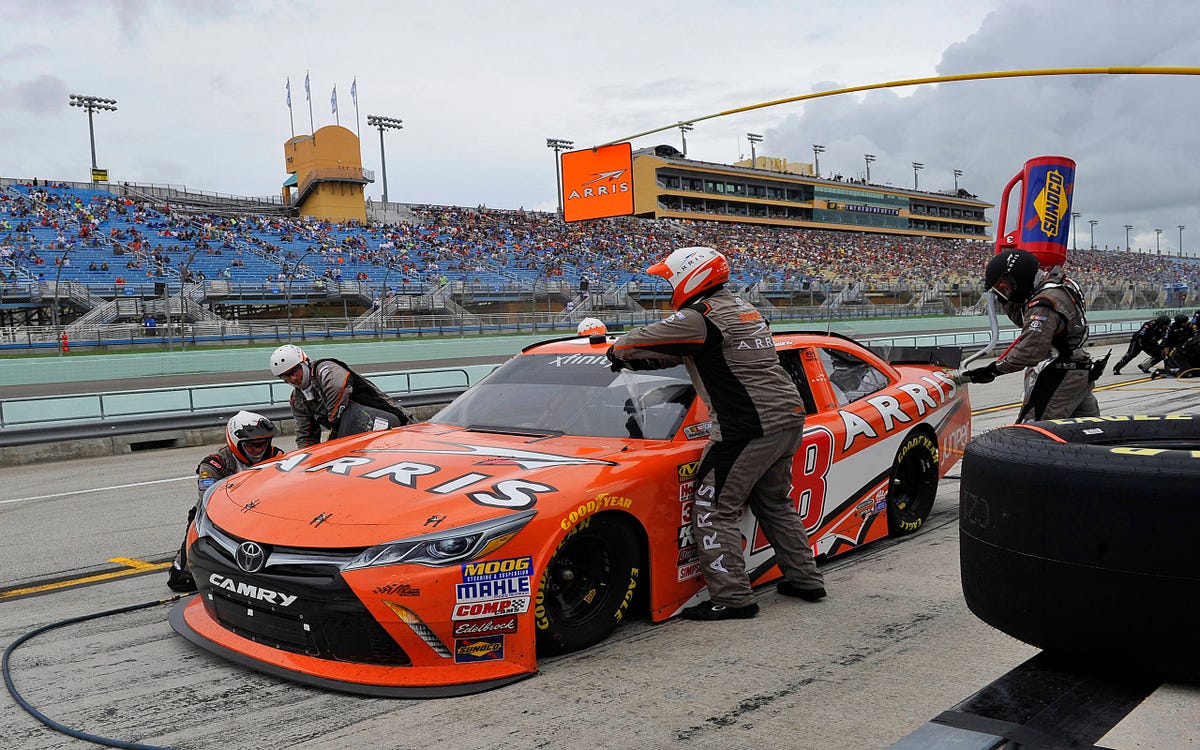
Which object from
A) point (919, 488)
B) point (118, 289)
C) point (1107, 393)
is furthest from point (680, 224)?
point (919, 488)

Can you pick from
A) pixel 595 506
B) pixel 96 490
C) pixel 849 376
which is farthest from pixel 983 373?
pixel 96 490

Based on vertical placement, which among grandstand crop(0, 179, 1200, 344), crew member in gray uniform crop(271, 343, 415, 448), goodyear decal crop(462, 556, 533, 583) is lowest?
goodyear decal crop(462, 556, 533, 583)

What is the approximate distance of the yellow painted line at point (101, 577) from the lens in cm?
558

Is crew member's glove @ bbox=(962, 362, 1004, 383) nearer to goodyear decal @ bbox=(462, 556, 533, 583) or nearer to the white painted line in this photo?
goodyear decal @ bbox=(462, 556, 533, 583)

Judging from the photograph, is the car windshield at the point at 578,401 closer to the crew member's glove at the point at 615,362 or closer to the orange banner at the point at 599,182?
the crew member's glove at the point at 615,362

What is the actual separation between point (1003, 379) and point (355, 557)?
19.1 metres

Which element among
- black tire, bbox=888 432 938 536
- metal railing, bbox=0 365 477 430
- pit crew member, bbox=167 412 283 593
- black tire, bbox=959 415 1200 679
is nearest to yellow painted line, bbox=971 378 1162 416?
black tire, bbox=888 432 938 536

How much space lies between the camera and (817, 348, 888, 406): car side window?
5812mm

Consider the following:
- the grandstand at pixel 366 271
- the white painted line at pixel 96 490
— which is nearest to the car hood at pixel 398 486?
the white painted line at pixel 96 490

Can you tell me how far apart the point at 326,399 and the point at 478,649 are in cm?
308

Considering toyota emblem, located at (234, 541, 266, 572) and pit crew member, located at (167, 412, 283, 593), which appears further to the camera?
pit crew member, located at (167, 412, 283, 593)

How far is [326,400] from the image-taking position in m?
6.26

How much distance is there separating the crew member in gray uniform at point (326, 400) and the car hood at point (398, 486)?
4.33 feet

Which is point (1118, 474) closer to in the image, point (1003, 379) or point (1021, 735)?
point (1021, 735)
